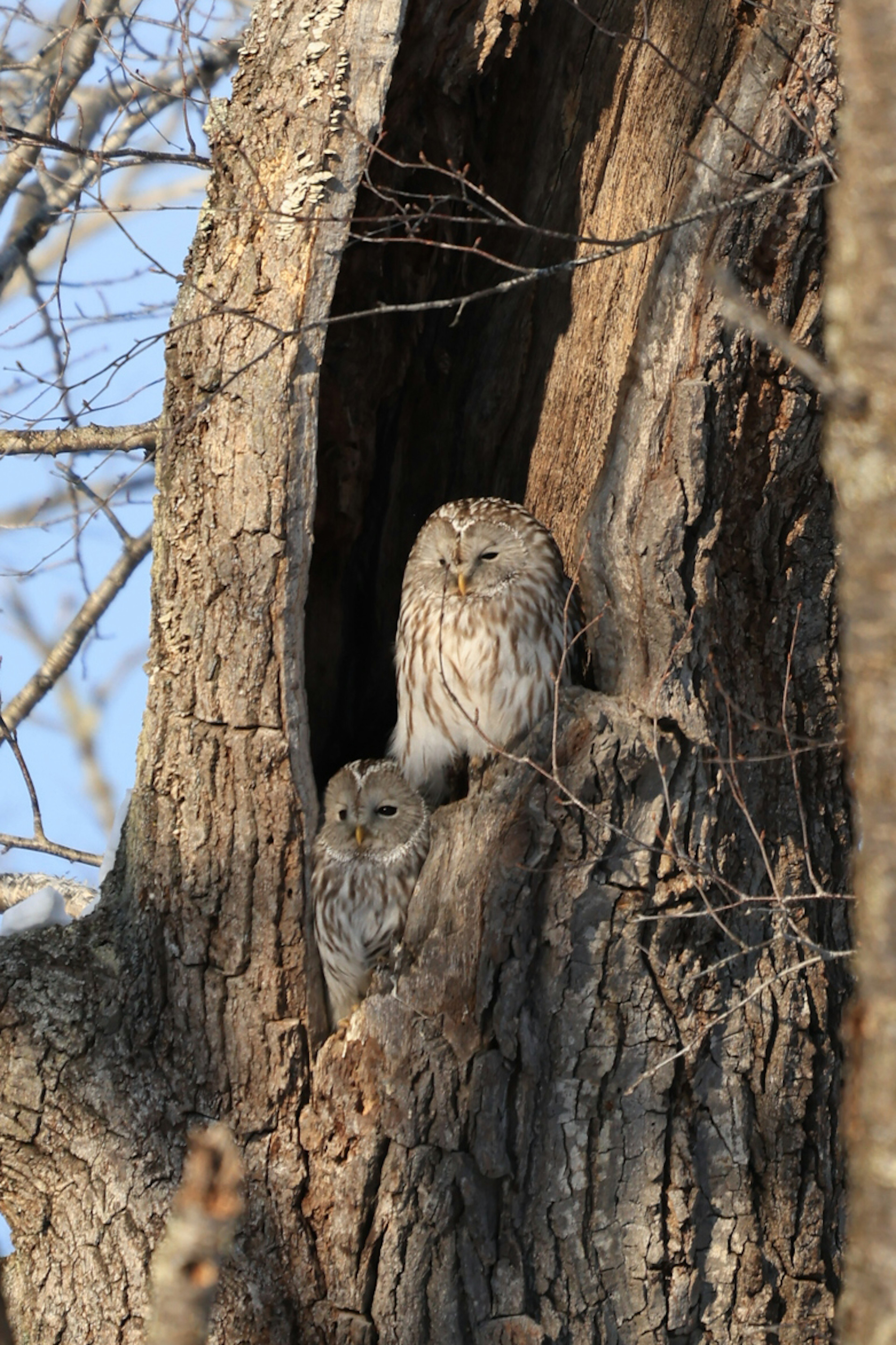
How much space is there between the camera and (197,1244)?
53.8 inches

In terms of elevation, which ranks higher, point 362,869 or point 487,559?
point 487,559

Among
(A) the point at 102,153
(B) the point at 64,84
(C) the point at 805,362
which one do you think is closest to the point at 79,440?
(A) the point at 102,153

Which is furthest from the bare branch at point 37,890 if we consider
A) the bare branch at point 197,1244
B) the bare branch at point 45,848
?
the bare branch at point 197,1244

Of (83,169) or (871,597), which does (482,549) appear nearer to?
(83,169)

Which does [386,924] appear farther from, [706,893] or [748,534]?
[748,534]

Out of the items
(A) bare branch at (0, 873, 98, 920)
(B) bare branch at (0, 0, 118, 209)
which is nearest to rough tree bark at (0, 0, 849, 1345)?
(A) bare branch at (0, 873, 98, 920)

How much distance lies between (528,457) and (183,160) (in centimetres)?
164

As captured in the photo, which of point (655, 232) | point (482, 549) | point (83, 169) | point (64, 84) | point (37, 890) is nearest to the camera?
point (655, 232)

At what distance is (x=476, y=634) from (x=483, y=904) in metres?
1.10

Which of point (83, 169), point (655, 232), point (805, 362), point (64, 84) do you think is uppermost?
point (64, 84)

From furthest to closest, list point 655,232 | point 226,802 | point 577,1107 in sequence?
point 226,802 → point 577,1107 → point 655,232

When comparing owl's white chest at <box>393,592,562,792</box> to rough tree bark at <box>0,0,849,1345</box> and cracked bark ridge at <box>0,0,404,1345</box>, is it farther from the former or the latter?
cracked bark ridge at <box>0,0,404,1345</box>

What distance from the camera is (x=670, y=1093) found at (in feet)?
12.2

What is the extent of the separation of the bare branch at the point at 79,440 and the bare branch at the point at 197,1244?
12.4 ft
